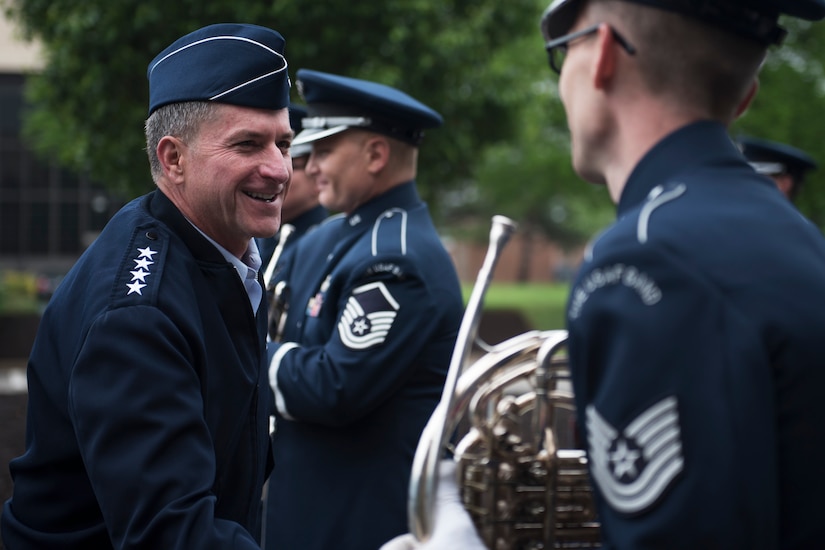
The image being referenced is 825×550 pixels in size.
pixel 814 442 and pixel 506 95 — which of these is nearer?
pixel 814 442

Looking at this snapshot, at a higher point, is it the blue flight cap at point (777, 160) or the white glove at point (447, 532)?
the blue flight cap at point (777, 160)

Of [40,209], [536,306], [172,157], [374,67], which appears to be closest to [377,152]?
[172,157]

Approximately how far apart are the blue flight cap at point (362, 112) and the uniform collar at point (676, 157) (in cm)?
255

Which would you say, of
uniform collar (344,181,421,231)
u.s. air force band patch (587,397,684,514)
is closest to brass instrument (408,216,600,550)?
u.s. air force band patch (587,397,684,514)

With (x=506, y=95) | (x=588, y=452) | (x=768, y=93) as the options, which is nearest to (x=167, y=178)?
(x=588, y=452)

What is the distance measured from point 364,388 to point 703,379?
224 centimetres

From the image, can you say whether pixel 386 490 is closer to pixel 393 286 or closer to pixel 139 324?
pixel 393 286

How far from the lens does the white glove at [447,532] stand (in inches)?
68.4

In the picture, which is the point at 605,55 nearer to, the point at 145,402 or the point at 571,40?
the point at 571,40

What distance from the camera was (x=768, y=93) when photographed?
15.9 metres

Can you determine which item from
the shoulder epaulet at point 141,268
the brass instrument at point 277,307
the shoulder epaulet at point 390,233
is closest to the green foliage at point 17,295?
the brass instrument at point 277,307

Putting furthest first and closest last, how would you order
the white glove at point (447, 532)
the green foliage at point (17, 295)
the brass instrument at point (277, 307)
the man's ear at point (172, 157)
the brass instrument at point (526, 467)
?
the green foliage at point (17, 295)
the brass instrument at point (277, 307)
the man's ear at point (172, 157)
the brass instrument at point (526, 467)
the white glove at point (447, 532)

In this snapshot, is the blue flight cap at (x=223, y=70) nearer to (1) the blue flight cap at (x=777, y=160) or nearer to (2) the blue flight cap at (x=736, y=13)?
(2) the blue flight cap at (x=736, y=13)

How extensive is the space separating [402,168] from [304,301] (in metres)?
0.63
